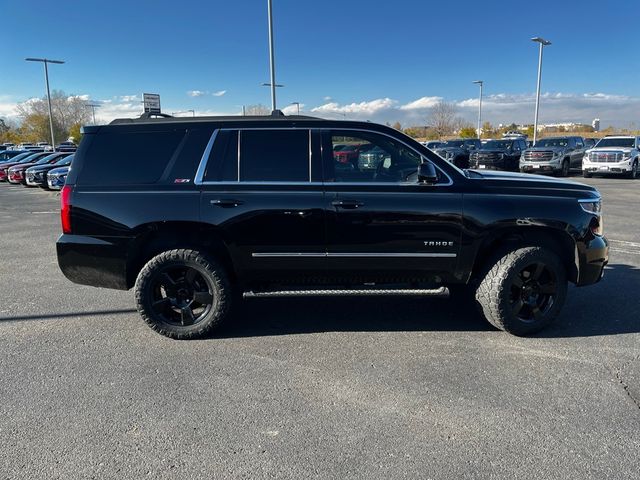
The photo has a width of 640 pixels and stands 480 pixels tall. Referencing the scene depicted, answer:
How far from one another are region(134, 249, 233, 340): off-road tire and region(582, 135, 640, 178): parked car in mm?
21371

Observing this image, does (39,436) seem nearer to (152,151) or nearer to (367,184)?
(152,151)

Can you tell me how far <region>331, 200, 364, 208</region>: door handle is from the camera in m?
4.12

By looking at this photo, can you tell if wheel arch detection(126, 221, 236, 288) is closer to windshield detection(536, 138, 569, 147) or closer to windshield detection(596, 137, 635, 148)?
windshield detection(596, 137, 635, 148)

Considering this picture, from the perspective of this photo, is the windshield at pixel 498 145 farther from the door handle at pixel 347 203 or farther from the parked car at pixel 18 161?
the door handle at pixel 347 203

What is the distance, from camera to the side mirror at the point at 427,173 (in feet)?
13.3

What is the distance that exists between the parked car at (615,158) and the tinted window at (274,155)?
2078 cm

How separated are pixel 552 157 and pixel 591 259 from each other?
20265 millimetres

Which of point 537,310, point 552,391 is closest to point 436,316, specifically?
point 537,310

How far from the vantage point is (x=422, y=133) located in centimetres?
8225

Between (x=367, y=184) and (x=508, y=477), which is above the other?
(x=367, y=184)

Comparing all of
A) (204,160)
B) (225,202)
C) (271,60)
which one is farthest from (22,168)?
(225,202)

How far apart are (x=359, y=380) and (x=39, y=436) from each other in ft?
6.92

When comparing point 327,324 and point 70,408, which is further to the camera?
point 327,324

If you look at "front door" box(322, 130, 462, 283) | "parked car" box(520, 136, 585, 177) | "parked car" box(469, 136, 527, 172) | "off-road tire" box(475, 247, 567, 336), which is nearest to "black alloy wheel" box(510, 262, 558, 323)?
"off-road tire" box(475, 247, 567, 336)
